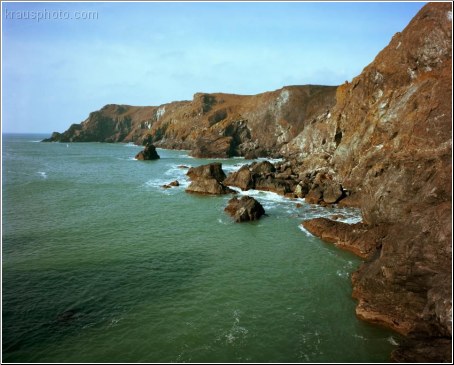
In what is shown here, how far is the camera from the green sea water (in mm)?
17641

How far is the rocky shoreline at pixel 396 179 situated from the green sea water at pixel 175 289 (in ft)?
5.78

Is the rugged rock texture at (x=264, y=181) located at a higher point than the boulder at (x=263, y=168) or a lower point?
lower

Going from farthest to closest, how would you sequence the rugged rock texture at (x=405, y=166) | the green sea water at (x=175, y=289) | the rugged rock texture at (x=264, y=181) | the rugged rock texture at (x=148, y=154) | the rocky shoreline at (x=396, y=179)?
1. the rugged rock texture at (x=148, y=154)
2. the rugged rock texture at (x=264, y=181)
3. the rugged rock texture at (x=405, y=166)
4. the rocky shoreline at (x=396, y=179)
5. the green sea water at (x=175, y=289)

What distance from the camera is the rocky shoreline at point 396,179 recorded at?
19.1 meters

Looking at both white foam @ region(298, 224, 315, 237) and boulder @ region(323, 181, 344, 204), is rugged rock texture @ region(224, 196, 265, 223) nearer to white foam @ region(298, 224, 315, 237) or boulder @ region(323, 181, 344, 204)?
white foam @ region(298, 224, 315, 237)

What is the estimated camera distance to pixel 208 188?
5247 centimetres

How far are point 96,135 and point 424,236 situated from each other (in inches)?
7693

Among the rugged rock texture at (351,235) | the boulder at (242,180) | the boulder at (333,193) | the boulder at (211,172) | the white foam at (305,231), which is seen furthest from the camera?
the boulder at (211,172)

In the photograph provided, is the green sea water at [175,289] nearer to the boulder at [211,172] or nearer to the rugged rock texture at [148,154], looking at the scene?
the boulder at [211,172]

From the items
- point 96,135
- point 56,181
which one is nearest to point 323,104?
point 56,181

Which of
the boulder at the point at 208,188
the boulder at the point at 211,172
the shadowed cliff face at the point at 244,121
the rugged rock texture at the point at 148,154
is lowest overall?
the boulder at the point at 208,188

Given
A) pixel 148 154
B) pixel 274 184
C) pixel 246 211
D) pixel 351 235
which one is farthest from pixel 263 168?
pixel 148 154

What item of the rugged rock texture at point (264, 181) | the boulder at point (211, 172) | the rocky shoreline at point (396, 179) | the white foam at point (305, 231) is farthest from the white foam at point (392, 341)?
the boulder at point (211, 172)

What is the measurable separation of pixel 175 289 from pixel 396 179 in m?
20.5
